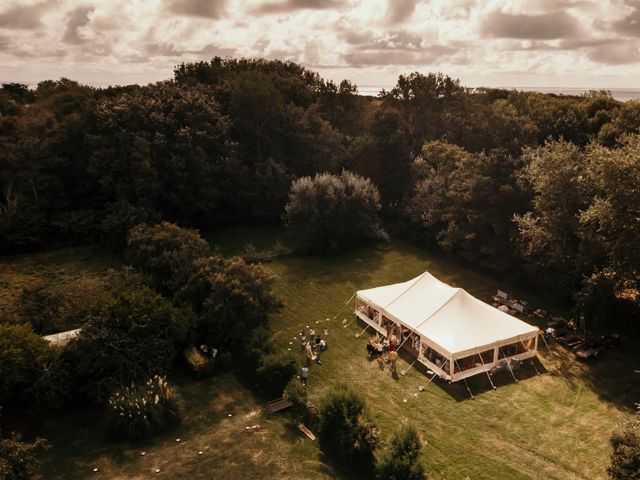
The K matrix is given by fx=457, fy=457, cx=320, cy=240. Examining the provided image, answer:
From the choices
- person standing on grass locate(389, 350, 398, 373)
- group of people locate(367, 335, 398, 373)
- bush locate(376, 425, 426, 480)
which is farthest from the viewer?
group of people locate(367, 335, 398, 373)

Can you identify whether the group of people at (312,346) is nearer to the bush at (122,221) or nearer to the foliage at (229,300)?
the foliage at (229,300)

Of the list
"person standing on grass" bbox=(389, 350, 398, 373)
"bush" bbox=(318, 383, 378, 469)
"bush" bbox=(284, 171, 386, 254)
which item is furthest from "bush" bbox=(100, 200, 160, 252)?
"bush" bbox=(318, 383, 378, 469)

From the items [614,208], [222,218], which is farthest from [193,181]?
[614,208]

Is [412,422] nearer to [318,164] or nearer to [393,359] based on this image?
[393,359]

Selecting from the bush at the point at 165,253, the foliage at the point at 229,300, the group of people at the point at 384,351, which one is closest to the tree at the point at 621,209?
the group of people at the point at 384,351

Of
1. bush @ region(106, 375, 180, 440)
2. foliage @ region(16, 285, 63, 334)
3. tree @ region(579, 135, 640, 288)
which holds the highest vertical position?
tree @ region(579, 135, 640, 288)

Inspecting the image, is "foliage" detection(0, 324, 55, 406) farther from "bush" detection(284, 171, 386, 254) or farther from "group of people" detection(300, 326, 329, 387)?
"bush" detection(284, 171, 386, 254)
